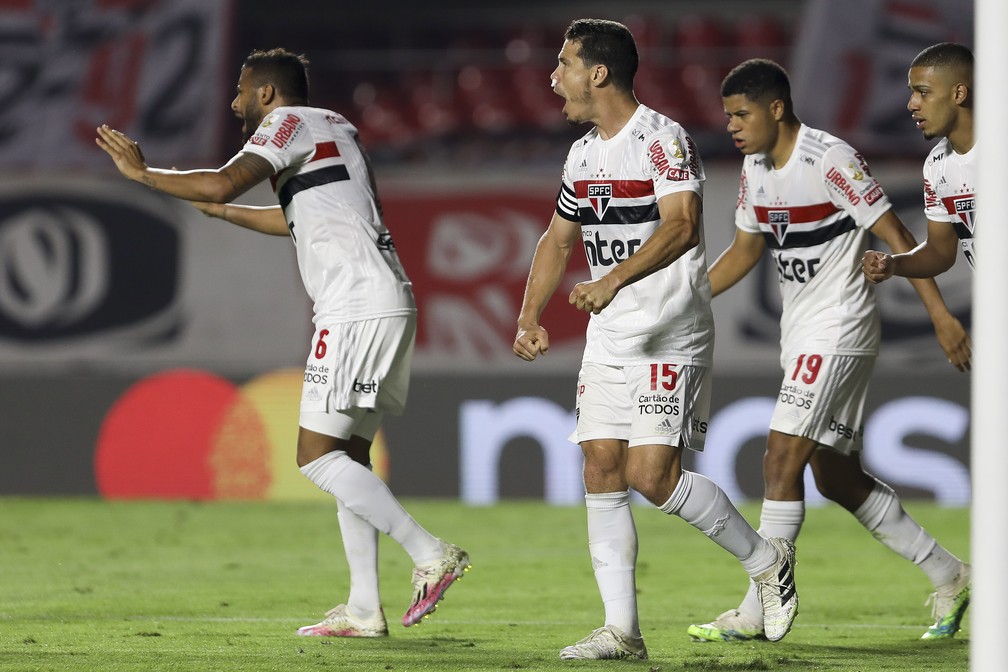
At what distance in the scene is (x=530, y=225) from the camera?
1223 centimetres

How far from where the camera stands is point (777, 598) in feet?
16.8

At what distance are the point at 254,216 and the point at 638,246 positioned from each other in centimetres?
182

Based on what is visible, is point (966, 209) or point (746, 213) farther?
point (746, 213)

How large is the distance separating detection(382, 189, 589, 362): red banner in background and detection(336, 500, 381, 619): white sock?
641 cm

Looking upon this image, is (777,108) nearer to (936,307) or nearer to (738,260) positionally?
(738,260)

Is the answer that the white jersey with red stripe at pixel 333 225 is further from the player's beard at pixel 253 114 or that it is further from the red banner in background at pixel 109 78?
the red banner in background at pixel 109 78

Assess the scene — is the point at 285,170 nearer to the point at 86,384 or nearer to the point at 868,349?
the point at 868,349

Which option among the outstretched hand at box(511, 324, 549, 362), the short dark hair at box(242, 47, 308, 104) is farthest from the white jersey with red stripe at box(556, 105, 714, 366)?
the short dark hair at box(242, 47, 308, 104)

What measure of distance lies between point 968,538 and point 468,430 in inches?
158

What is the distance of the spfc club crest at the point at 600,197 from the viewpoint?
16.9 feet

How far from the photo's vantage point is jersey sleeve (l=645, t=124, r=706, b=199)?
4.95 m

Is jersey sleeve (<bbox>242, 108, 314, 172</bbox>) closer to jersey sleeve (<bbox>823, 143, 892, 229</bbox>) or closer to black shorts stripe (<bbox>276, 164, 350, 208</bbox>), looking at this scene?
black shorts stripe (<bbox>276, 164, 350, 208</bbox>)

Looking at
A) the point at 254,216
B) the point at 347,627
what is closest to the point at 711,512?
the point at 347,627

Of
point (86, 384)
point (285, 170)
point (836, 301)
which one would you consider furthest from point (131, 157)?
point (86, 384)
